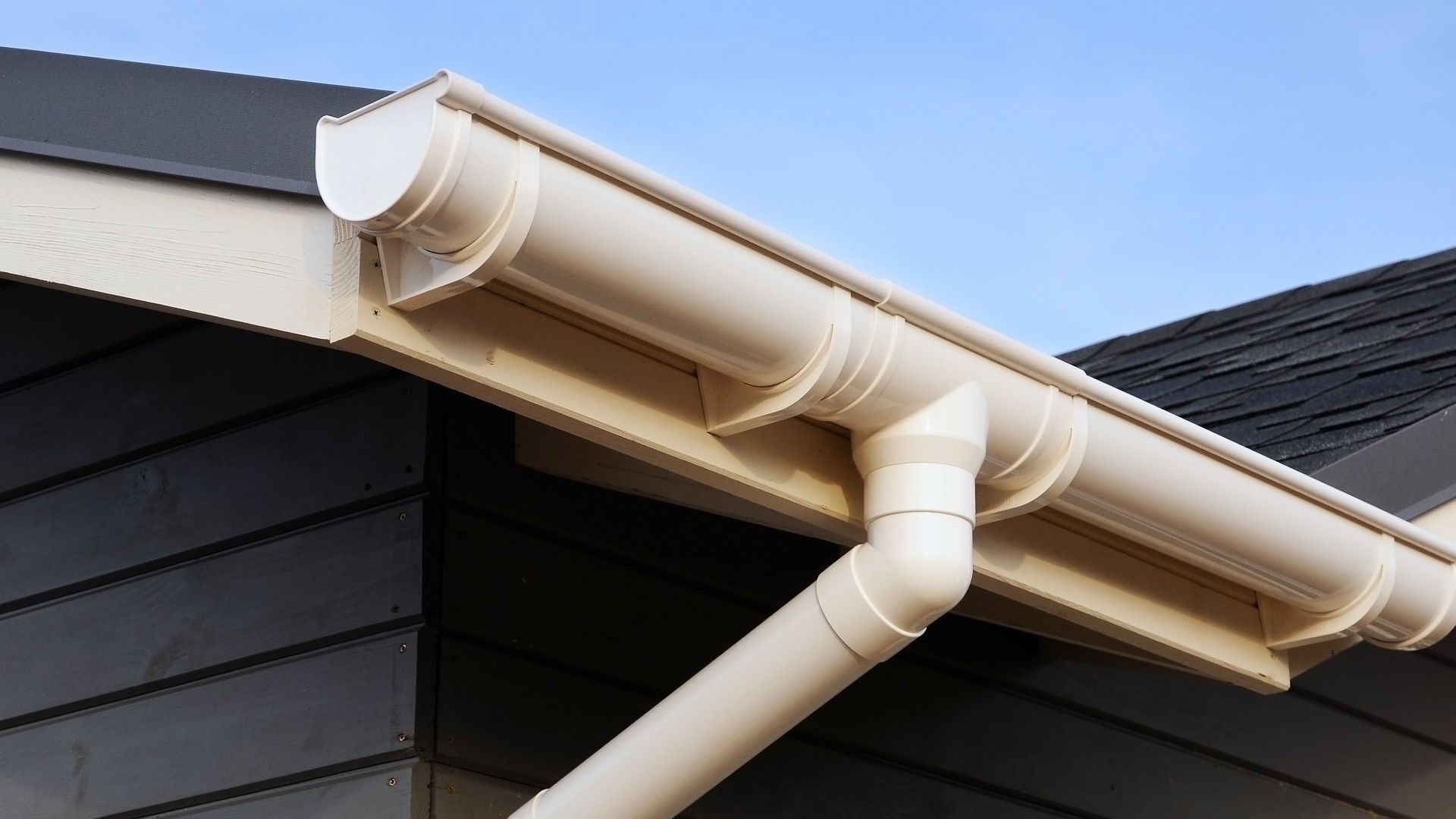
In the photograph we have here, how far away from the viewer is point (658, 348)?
1.61 metres

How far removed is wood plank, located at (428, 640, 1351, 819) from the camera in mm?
1944

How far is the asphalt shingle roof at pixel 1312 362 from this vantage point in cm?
293

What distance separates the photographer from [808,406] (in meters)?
1.57

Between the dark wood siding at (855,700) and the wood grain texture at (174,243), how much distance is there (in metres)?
0.49

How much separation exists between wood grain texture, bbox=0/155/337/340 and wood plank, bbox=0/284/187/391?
0.61 meters

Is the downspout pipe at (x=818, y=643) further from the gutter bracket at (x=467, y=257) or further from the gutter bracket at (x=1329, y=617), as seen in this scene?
the gutter bracket at (x=1329, y=617)

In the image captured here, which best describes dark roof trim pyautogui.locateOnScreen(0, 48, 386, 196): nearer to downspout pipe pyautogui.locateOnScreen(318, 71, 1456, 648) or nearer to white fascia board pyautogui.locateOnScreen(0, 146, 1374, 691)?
white fascia board pyautogui.locateOnScreen(0, 146, 1374, 691)

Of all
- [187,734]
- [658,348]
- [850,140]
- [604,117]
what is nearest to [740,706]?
[658,348]

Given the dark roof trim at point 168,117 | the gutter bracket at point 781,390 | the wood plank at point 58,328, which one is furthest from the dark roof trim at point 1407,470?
the wood plank at point 58,328

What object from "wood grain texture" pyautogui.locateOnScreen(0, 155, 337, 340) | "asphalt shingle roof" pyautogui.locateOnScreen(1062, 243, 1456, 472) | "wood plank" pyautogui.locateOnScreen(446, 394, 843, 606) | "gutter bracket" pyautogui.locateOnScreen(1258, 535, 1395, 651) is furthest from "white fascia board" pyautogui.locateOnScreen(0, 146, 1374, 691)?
"asphalt shingle roof" pyautogui.locateOnScreen(1062, 243, 1456, 472)

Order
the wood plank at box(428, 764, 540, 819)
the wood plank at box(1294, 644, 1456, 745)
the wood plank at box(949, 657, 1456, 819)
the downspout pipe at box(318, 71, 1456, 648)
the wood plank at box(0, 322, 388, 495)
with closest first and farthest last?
the downspout pipe at box(318, 71, 1456, 648) < the wood plank at box(428, 764, 540, 819) < the wood plank at box(0, 322, 388, 495) < the wood plank at box(949, 657, 1456, 819) < the wood plank at box(1294, 644, 1456, 745)

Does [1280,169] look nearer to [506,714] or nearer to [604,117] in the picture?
[604,117]

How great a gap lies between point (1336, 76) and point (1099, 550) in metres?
25.8

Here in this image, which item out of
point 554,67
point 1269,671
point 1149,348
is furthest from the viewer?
point 554,67
